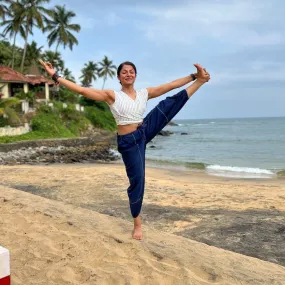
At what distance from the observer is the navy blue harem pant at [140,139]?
3586mm

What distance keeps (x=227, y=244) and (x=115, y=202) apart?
9.94 feet

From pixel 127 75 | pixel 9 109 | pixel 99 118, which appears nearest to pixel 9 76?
pixel 9 109

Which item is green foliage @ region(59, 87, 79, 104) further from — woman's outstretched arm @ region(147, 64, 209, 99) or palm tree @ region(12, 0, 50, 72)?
woman's outstretched arm @ region(147, 64, 209, 99)

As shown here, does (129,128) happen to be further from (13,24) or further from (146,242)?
(13,24)

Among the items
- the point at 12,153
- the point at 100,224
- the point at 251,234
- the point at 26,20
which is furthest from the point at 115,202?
the point at 26,20

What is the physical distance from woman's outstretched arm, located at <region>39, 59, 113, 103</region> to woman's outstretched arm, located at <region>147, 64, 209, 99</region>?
458 mm

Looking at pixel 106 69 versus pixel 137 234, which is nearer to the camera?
pixel 137 234

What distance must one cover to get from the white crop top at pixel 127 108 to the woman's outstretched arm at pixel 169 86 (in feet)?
0.58

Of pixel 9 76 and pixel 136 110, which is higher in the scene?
pixel 9 76

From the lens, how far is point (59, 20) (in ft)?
132

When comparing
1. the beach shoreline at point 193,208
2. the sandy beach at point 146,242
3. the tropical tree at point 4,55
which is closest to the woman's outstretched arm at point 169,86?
the sandy beach at point 146,242

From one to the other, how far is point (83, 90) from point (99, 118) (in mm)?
41538

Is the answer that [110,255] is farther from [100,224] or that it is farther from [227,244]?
[227,244]

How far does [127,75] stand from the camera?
3.58 metres
